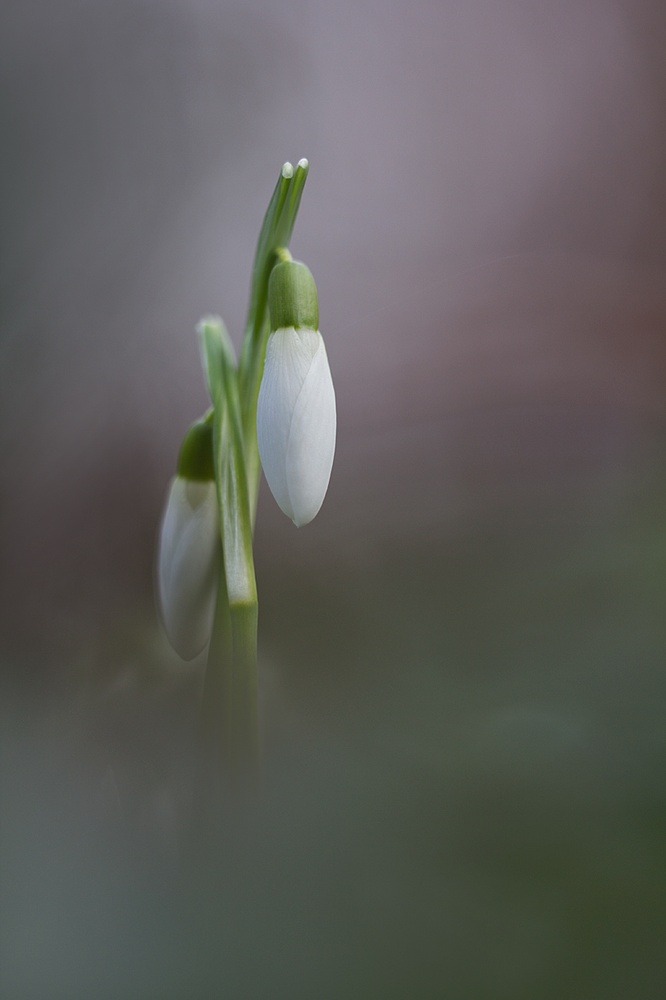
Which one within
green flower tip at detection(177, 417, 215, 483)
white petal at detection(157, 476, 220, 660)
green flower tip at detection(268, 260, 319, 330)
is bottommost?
white petal at detection(157, 476, 220, 660)

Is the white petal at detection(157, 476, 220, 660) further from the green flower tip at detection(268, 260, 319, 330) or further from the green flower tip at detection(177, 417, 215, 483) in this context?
the green flower tip at detection(268, 260, 319, 330)

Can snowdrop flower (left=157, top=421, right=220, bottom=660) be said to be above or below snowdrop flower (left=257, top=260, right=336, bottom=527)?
below

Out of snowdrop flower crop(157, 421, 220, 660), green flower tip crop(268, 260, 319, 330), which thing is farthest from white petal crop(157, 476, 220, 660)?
green flower tip crop(268, 260, 319, 330)

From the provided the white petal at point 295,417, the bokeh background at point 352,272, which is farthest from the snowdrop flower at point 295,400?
the bokeh background at point 352,272

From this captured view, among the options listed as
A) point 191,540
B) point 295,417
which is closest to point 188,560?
point 191,540

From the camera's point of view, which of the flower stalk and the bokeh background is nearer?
the flower stalk

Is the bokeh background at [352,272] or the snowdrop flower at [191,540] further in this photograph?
the bokeh background at [352,272]

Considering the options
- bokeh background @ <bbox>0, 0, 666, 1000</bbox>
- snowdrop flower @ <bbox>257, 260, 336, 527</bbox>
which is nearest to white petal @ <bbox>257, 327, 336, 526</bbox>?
snowdrop flower @ <bbox>257, 260, 336, 527</bbox>

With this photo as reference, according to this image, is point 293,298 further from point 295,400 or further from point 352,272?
point 352,272

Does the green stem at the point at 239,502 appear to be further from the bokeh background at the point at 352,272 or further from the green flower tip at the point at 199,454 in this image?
the bokeh background at the point at 352,272
